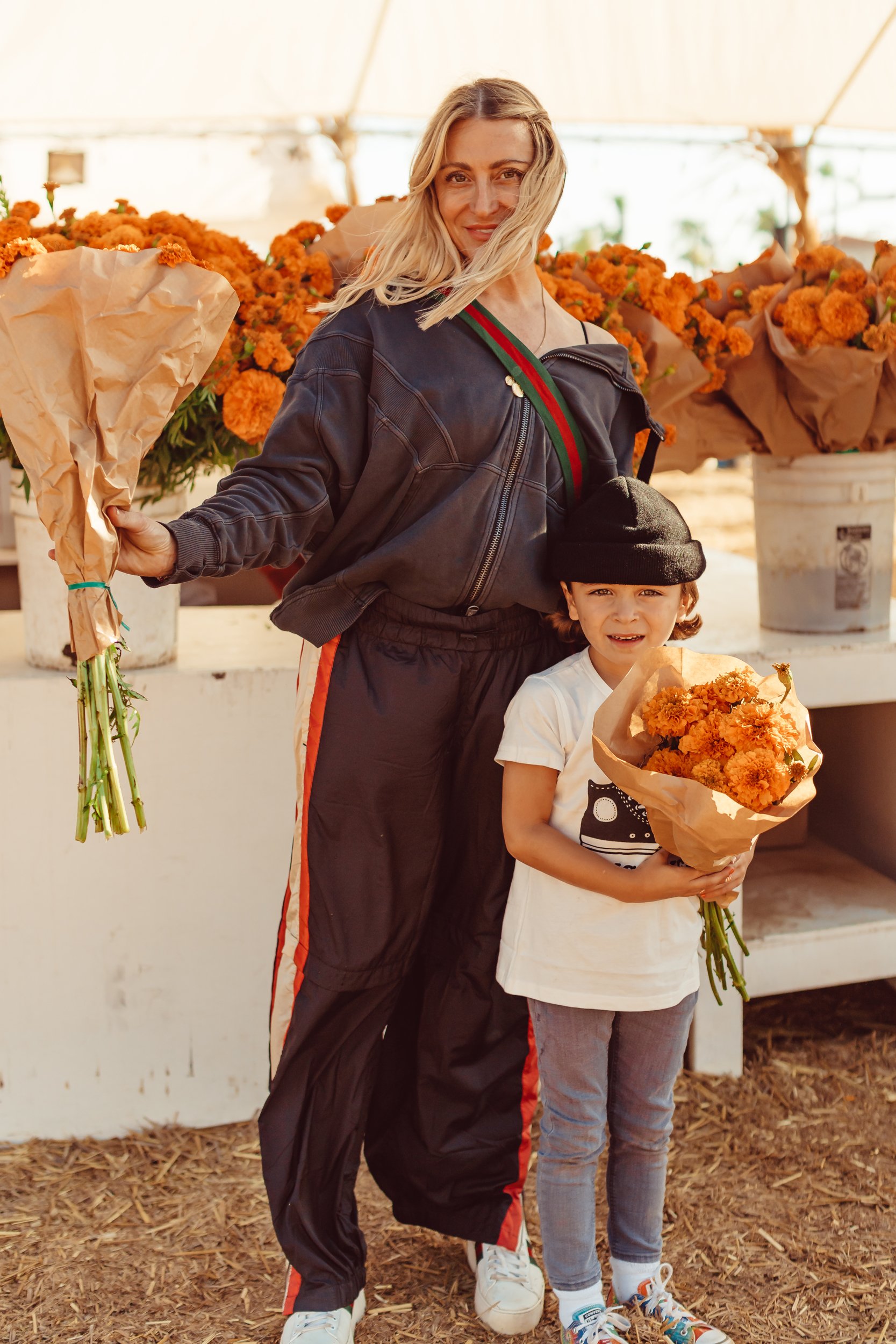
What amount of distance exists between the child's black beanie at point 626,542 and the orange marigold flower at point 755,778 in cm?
31

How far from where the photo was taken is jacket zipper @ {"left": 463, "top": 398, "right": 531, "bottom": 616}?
5.65ft

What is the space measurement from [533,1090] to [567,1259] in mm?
326

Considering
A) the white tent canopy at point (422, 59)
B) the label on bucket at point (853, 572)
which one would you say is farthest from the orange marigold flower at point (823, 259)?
the white tent canopy at point (422, 59)

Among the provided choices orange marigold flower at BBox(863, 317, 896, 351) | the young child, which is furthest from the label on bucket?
the young child

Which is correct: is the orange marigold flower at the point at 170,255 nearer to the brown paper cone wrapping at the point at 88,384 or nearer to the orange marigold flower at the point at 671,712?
the brown paper cone wrapping at the point at 88,384

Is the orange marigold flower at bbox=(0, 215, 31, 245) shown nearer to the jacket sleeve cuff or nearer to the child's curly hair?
the jacket sleeve cuff

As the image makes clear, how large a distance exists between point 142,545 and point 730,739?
718mm

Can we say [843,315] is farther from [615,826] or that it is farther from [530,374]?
[615,826]

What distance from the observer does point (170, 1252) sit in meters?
2.15

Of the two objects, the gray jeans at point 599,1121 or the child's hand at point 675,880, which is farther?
the gray jeans at point 599,1121

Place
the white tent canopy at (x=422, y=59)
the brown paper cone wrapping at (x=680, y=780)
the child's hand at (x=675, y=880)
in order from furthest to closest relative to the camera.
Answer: the white tent canopy at (x=422, y=59) → the child's hand at (x=675, y=880) → the brown paper cone wrapping at (x=680, y=780)

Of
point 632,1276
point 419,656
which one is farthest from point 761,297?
point 632,1276

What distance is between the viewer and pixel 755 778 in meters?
1.45

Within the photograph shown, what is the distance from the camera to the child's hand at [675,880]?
1.61 meters
